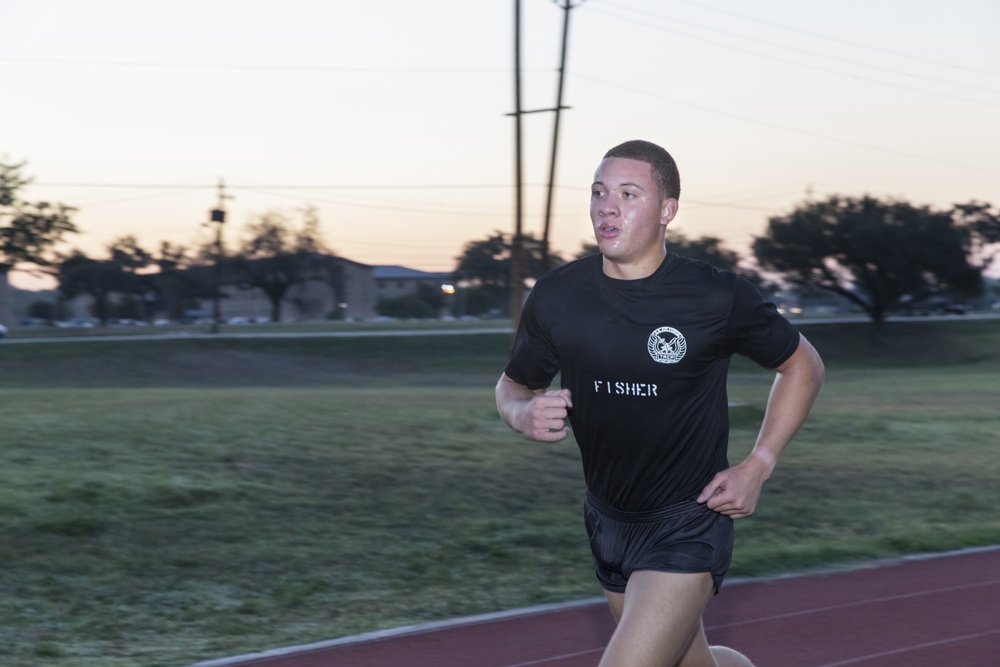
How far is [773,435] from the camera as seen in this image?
3.60 meters

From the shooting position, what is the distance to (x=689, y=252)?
73.3 meters

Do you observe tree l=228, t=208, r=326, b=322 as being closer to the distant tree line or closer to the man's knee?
the distant tree line

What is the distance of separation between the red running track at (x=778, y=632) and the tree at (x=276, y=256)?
82156 mm

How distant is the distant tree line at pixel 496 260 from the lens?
52.0 meters

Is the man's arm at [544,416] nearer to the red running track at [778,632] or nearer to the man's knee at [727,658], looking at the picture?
the man's knee at [727,658]

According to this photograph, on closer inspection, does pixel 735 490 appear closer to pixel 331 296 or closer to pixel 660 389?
pixel 660 389

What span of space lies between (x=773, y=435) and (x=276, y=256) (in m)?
89.1

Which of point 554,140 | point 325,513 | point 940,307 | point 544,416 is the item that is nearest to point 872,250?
point 554,140

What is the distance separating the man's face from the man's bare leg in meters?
0.97

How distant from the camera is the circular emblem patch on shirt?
3500mm

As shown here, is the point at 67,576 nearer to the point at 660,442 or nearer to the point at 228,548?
the point at 228,548

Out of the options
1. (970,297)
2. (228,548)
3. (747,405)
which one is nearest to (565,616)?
(228,548)

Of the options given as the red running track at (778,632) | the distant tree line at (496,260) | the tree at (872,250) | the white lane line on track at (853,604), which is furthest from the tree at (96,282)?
the white lane line on track at (853,604)

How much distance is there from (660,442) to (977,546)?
741cm
